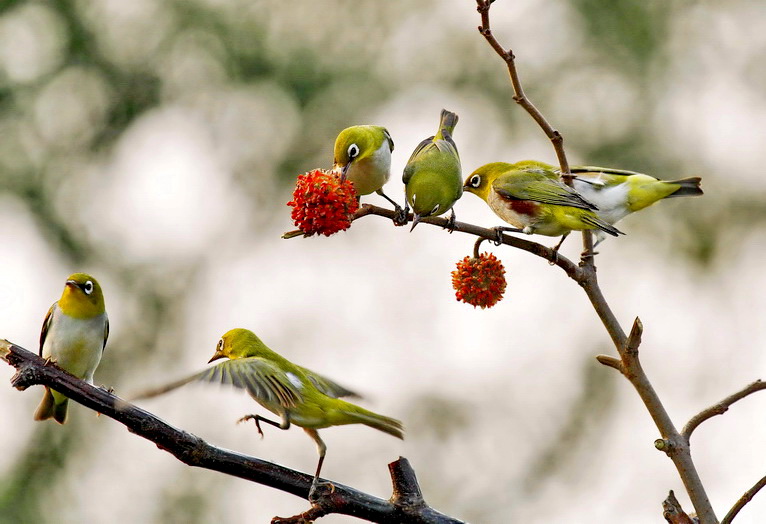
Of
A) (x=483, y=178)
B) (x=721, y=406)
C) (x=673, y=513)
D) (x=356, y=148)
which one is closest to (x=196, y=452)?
(x=673, y=513)

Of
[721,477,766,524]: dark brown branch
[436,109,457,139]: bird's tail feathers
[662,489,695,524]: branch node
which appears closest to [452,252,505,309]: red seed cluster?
[662,489,695,524]: branch node

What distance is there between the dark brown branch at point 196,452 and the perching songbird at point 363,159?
2060 mm

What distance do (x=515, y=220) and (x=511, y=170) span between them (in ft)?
1.06

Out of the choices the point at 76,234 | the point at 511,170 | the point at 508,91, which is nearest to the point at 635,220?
the point at 508,91

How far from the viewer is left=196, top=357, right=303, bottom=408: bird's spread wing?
3.36m

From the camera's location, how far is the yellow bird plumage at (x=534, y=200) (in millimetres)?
4320

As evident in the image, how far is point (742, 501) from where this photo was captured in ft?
8.48

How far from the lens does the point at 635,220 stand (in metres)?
14.2

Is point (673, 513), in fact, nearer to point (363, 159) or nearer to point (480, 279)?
point (480, 279)

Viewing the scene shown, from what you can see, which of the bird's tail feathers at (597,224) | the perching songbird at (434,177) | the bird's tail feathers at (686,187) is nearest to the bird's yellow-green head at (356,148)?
the perching songbird at (434,177)

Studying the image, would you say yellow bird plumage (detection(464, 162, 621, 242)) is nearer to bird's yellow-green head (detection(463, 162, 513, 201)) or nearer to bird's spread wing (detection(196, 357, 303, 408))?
bird's yellow-green head (detection(463, 162, 513, 201))

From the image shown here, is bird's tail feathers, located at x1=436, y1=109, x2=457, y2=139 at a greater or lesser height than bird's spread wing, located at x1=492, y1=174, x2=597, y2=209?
greater

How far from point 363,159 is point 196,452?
239 centimetres

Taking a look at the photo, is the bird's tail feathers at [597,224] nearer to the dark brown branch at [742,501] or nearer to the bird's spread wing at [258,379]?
the bird's spread wing at [258,379]
